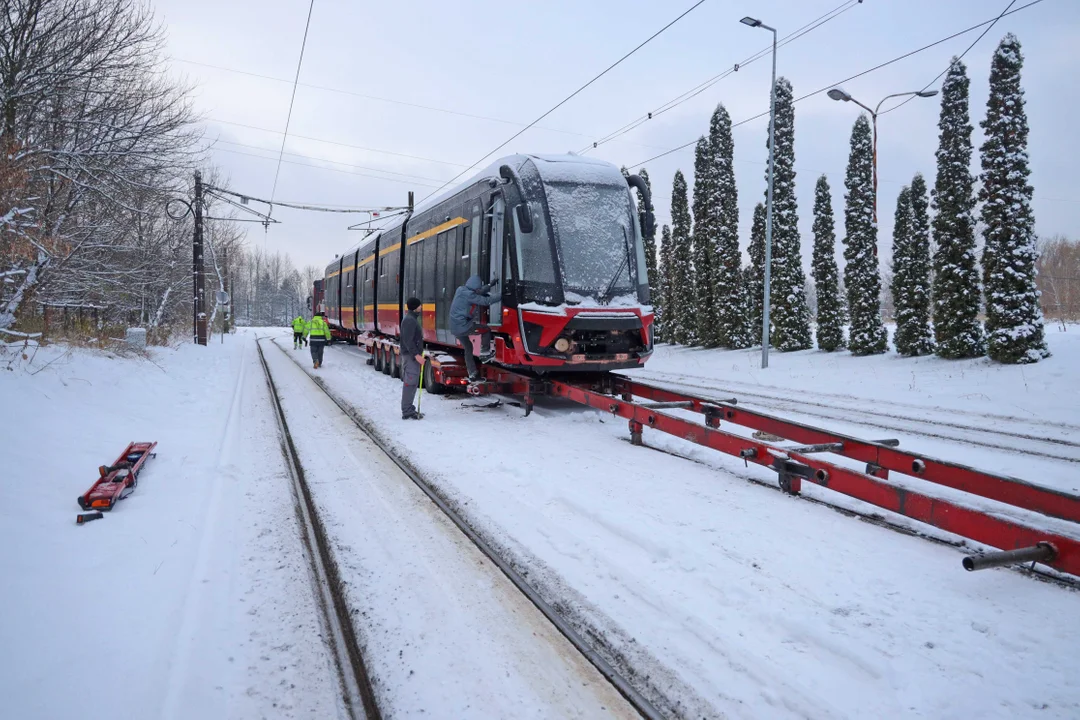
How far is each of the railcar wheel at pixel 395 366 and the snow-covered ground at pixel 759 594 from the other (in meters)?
8.08

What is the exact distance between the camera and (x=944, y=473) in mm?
4203

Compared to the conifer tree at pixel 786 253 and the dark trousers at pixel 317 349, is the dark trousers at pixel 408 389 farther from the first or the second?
the conifer tree at pixel 786 253

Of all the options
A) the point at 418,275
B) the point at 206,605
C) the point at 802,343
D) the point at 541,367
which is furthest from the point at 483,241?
the point at 802,343

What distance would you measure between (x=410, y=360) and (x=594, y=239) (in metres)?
3.24

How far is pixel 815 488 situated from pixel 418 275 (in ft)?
30.6

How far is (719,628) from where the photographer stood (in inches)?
116

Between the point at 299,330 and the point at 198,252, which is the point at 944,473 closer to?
the point at 198,252

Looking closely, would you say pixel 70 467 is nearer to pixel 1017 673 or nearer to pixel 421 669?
pixel 421 669

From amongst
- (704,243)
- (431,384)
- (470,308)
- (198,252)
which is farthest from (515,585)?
(704,243)

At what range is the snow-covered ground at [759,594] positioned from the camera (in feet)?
8.17

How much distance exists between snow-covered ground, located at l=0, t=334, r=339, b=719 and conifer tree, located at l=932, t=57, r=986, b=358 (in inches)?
659

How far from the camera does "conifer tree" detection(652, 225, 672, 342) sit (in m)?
30.4

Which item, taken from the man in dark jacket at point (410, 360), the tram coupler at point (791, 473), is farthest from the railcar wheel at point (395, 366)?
the tram coupler at point (791, 473)

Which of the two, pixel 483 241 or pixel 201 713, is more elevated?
pixel 483 241
